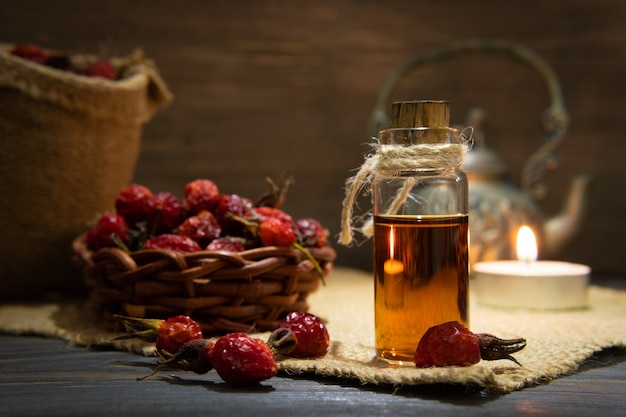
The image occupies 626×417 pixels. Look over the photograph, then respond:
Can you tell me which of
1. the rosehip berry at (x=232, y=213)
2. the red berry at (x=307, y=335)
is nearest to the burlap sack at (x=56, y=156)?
the rosehip berry at (x=232, y=213)

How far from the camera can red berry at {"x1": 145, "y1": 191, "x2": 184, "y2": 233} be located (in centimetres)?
94

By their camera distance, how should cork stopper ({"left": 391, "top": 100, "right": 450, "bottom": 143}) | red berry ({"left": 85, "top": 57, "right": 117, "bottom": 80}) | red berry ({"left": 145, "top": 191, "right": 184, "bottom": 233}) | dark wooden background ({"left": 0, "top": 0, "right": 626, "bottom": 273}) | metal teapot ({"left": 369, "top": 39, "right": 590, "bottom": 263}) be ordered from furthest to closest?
dark wooden background ({"left": 0, "top": 0, "right": 626, "bottom": 273}) < metal teapot ({"left": 369, "top": 39, "right": 590, "bottom": 263}) < red berry ({"left": 85, "top": 57, "right": 117, "bottom": 80}) < red berry ({"left": 145, "top": 191, "right": 184, "bottom": 233}) < cork stopper ({"left": 391, "top": 100, "right": 450, "bottom": 143})

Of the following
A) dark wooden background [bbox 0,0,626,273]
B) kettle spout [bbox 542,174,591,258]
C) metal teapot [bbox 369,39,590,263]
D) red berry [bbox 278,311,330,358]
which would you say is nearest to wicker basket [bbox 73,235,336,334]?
red berry [bbox 278,311,330,358]

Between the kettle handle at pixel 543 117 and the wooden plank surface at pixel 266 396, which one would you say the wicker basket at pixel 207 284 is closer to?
the wooden plank surface at pixel 266 396

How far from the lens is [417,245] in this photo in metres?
0.74

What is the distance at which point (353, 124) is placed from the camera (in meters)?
1.67

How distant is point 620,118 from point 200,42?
893mm

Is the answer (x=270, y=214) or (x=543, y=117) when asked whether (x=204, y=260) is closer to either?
(x=270, y=214)

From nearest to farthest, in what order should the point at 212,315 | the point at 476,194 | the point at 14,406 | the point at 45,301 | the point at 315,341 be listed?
the point at 14,406 → the point at 315,341 → the point at 212,315 → the point at 45,301 → the point at 476,194

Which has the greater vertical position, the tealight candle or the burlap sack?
the burlap sack

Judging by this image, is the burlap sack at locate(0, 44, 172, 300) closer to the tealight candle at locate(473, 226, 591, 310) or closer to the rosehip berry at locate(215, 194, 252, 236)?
the rosehip berry at locate(215, 194, 252, 236)

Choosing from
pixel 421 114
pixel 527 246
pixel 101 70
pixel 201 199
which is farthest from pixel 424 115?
pixel 101 70

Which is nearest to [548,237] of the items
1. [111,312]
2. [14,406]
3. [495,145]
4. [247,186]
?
[495,145]

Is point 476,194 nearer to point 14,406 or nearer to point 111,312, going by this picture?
point 111,312
